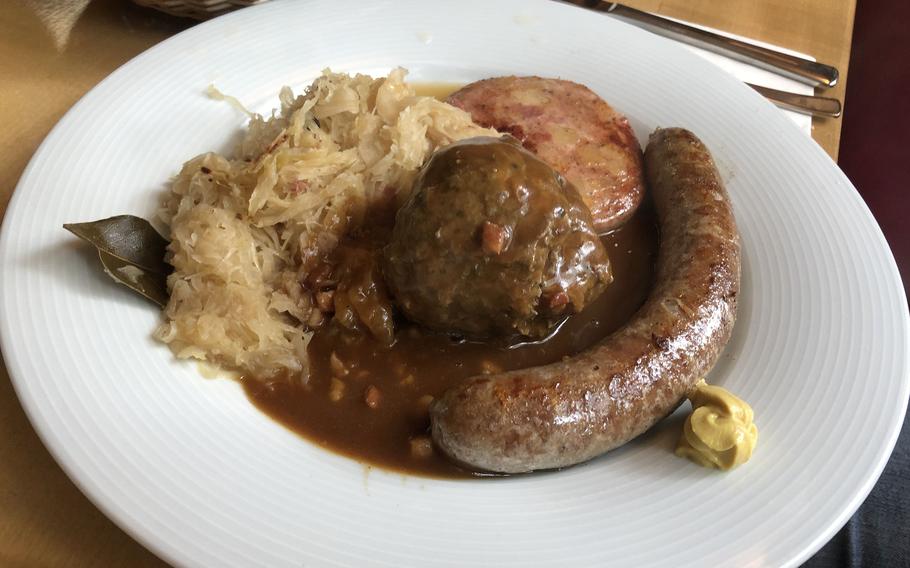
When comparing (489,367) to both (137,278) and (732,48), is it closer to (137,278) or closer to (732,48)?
(137,278)

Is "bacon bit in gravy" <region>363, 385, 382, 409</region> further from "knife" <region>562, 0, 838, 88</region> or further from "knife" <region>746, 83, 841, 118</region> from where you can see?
"knife" <region>562, 0, 838, 88</region>

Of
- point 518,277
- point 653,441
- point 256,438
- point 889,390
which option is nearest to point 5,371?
point 256,438

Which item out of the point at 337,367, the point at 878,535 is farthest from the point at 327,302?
the point at 878,535

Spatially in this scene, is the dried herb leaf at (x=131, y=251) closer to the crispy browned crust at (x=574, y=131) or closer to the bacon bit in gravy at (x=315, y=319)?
the bacon bit in gravy at (x=315, y=319)

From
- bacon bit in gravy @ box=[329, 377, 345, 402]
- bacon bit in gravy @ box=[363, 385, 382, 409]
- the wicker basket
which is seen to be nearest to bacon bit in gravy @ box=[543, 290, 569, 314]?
bacon bit in gravy @ box=[363, 385, 382, 409]

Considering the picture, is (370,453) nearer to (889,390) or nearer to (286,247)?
(286,247)
